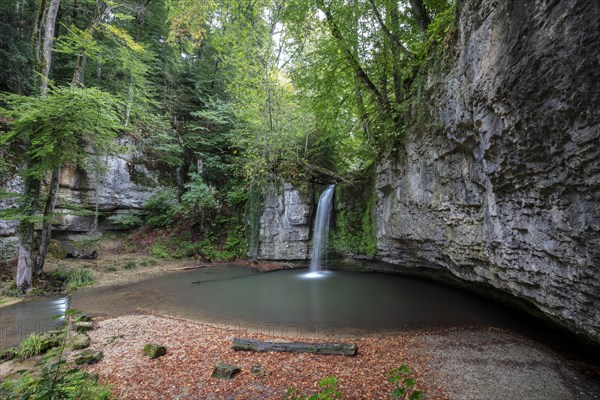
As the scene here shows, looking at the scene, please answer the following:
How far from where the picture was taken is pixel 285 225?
496 inches

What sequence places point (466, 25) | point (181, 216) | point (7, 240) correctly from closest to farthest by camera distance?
point (466, 25) < point (7, 240) < point (181, 216)

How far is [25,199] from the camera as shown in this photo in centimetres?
802

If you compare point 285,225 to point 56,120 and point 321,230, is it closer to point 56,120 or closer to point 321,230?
point 321,230

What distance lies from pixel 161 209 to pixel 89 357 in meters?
12.7

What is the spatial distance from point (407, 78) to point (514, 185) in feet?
15.7

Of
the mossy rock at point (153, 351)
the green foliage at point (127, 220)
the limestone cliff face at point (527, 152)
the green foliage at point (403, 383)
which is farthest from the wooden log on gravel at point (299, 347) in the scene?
A: the green foliage at point (127, 220)

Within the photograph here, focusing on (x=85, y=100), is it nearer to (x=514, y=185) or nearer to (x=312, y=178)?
(x=312, y=178)

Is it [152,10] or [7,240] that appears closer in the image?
[7,240]

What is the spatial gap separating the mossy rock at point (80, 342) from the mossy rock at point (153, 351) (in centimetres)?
116

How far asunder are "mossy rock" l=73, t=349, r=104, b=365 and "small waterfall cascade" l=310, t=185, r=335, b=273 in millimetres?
8367

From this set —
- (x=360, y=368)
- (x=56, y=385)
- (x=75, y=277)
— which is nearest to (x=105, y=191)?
(x=75, y=277)

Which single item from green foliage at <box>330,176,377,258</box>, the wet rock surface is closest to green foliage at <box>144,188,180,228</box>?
green foliage at <box>330,176,377,258</box>

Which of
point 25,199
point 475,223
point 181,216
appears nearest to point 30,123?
point 25,199

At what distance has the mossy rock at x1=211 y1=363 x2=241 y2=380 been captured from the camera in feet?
12.6
